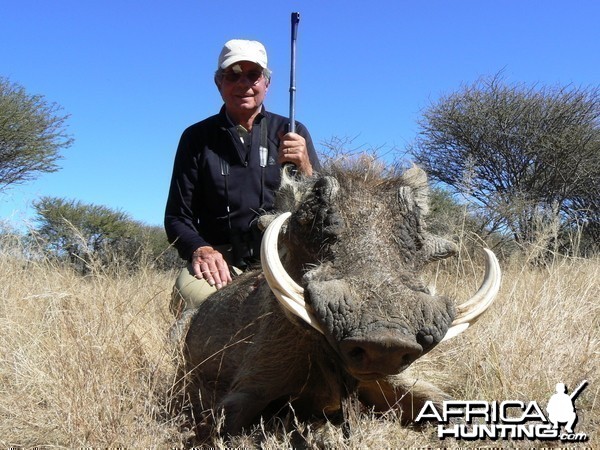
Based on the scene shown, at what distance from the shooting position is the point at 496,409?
3.30 meters

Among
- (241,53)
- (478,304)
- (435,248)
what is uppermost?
(241,53)

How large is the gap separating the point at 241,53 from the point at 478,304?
10.1ft

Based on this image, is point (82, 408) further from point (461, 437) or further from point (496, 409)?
point (496, 409)

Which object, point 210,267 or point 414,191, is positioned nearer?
point 414,191

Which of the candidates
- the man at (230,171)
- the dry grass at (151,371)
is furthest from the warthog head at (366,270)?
the man at (230,171)

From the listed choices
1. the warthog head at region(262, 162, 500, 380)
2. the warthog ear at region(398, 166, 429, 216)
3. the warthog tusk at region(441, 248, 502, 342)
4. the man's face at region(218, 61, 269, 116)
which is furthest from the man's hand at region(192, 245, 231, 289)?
the warthog tusk at region(441, 248, 502, 342)

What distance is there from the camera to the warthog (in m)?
2.62

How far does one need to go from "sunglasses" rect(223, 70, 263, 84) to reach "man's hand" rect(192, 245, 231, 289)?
5.08ft

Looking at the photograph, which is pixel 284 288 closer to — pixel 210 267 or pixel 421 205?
pixel 421 205

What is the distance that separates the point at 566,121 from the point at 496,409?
1558cm

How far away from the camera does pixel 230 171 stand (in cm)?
527

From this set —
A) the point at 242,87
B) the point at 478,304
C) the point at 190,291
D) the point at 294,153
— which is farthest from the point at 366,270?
the point at 242,87

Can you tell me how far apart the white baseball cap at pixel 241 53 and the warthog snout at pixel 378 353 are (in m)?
3.22

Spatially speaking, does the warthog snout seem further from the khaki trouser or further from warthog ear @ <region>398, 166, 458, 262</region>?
the khaki trouser
